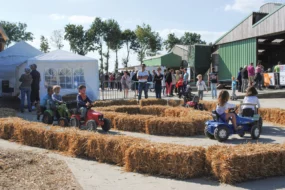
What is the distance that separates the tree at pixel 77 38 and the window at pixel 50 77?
50153 millimetres

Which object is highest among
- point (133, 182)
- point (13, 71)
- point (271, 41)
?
point (271, 41)

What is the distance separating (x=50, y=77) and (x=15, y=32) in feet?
274

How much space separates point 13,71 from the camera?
23.1 m

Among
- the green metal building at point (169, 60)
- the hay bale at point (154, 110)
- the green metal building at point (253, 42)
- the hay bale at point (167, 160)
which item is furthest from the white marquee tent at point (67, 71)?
the green metal building at point (169, 60)

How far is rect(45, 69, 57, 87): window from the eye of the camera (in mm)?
19422

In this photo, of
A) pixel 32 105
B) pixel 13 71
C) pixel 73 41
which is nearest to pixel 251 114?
pixel 32 105

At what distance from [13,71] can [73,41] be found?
47018 millimetres

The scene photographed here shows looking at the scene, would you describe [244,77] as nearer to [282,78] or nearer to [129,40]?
[282,78]

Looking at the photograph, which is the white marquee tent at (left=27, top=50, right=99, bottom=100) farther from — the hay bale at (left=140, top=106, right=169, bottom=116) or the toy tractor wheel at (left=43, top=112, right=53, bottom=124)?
the toy tractor wheel at (left=43, top=112, right=53, bottom=124)

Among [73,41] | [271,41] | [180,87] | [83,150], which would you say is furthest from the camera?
[73,41]

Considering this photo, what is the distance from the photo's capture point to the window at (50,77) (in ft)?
63.7

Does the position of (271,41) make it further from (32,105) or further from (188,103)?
(32,105)

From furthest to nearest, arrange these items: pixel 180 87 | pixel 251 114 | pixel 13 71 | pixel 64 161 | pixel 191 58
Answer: pixel 191 58
pixel 13 71
pixel 180 87
pixel 251 114
pixel 64 161

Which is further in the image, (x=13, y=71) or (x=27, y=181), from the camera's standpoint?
(x=13, y=71)
